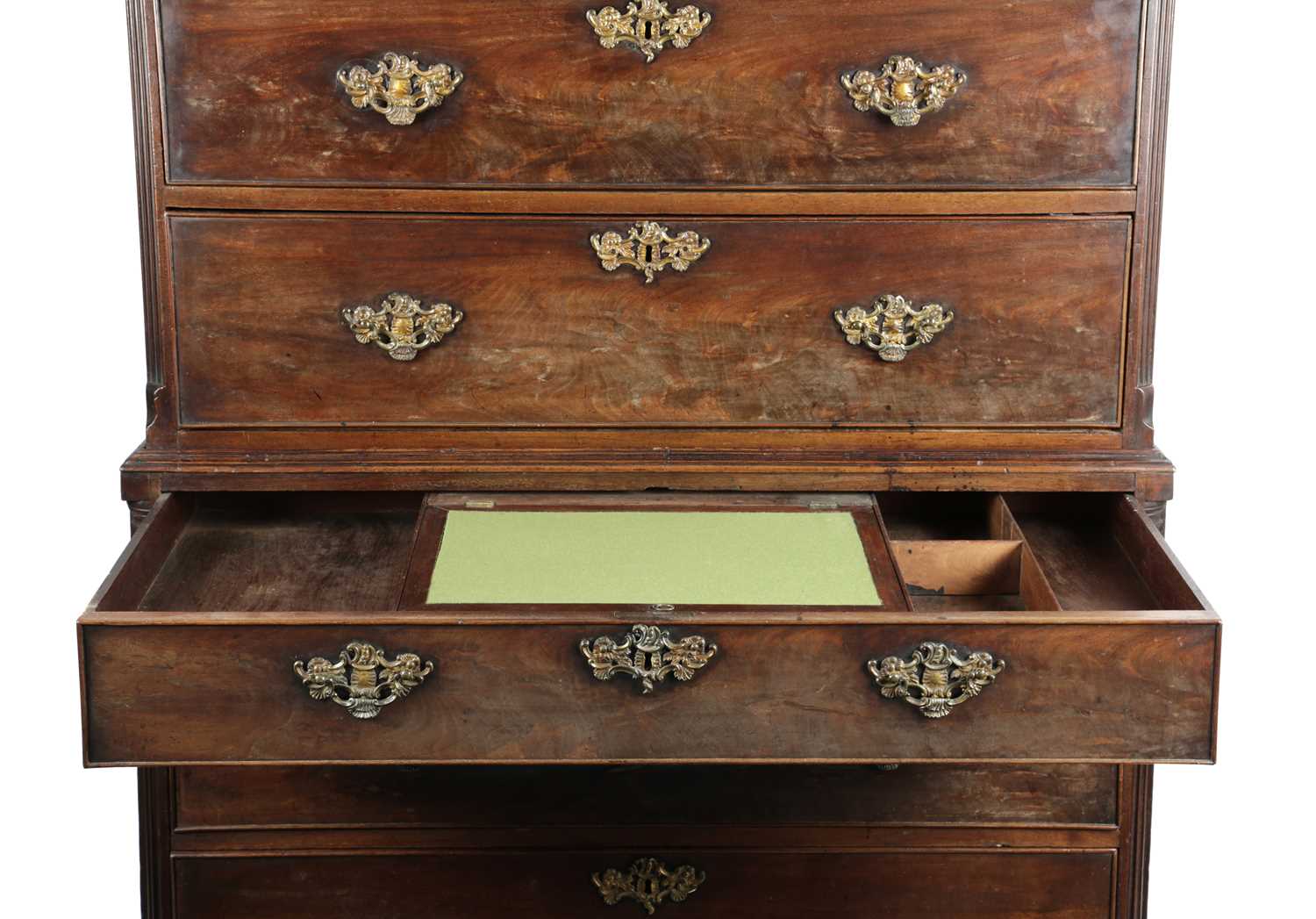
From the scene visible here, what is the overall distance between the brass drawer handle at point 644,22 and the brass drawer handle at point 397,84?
211mm

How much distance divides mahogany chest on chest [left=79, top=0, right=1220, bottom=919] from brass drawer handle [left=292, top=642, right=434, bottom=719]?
163 mm

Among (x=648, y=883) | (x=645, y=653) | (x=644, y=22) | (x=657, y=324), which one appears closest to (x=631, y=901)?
(x=648, y=883)

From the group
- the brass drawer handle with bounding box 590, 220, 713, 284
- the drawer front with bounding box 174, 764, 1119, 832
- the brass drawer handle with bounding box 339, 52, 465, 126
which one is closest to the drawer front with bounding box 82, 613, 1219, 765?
the drawer front with bounding box 174, 764, 1119, 832

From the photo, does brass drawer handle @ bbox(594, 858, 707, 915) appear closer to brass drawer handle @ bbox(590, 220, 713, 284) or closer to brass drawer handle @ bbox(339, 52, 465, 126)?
brass drawer handle @ bbox(590, 220, 713, 284)

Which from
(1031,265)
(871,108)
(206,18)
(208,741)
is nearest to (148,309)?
(206,18)

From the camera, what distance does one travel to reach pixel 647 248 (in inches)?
110

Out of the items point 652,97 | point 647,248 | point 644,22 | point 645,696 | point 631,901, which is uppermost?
point 644,22

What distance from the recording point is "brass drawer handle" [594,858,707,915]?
9.64ft

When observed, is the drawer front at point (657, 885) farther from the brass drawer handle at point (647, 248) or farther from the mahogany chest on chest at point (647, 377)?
the brass drawer handle at point (647, 248)

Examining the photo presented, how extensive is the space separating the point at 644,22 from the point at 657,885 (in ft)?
4.10

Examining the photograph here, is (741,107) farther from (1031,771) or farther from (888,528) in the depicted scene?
(1031,771)

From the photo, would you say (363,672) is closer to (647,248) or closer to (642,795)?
(642,795)

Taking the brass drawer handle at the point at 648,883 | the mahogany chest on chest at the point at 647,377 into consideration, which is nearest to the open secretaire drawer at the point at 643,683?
the mahogany chest on chest at the point at 647,377

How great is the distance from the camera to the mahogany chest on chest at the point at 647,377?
8.95 ft
